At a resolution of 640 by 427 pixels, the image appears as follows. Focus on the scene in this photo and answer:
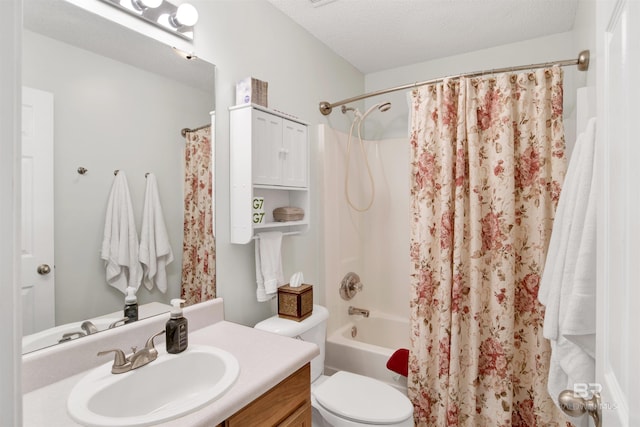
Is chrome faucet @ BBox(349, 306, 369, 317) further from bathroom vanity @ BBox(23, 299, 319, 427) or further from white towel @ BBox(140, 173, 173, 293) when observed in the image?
white towel @ BBox(140, 173, 173, 293)

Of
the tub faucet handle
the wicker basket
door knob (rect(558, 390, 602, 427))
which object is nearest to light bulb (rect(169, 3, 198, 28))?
the wicker basket

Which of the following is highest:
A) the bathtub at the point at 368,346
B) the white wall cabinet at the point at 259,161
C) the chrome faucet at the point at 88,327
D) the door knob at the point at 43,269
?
the white wall cabinet at the point at 259,161

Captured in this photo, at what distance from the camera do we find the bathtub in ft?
6.73

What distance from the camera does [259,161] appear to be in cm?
158

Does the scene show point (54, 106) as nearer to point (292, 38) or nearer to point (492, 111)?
point (292, 38)

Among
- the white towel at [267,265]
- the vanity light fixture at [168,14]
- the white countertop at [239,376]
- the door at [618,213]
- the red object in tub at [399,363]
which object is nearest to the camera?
the door at [618,213]

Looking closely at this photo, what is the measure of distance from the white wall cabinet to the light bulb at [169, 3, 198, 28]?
1.22 ft

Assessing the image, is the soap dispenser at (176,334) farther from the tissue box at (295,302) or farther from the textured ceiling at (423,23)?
the textured ceiling at (423,23)

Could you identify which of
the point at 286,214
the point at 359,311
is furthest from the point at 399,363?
the point at 286,214

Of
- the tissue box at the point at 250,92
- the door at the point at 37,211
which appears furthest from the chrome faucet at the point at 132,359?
the tissue box at the point at 250,92

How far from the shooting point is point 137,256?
1.24 metres

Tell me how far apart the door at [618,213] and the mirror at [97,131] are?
133 cm

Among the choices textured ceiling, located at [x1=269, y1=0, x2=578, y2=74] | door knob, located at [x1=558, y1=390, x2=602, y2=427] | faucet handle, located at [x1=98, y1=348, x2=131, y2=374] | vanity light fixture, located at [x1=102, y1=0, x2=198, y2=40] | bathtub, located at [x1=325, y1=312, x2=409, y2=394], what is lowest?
bathtub, located at [x1=325, y1=312, x2=409, y2=394]

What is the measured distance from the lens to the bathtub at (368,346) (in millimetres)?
2051
